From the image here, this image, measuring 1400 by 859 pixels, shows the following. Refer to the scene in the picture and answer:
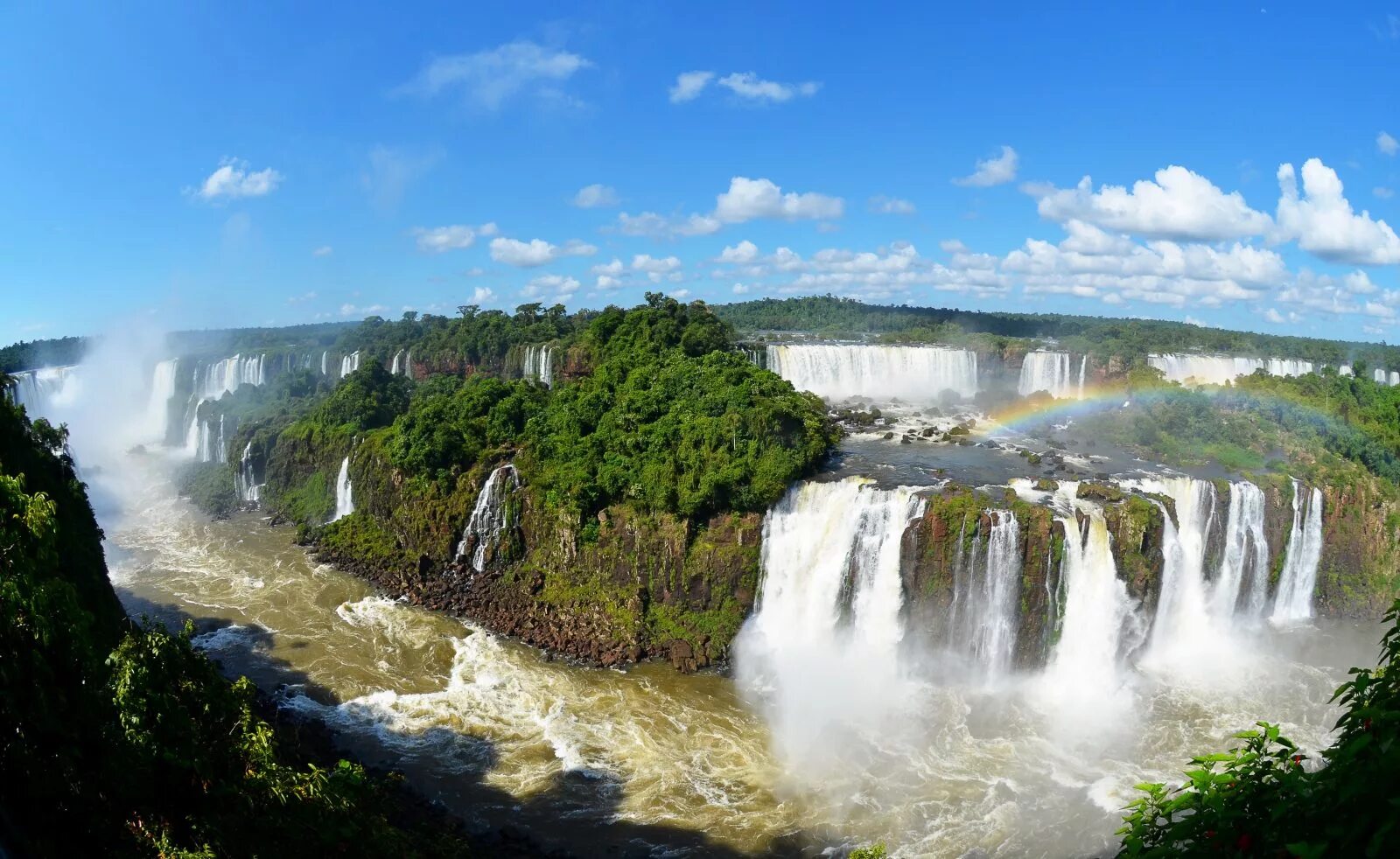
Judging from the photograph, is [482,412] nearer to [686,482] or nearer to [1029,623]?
[686,482]

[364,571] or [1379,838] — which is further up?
[1379,838]

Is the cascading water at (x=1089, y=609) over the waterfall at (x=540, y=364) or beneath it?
beneath

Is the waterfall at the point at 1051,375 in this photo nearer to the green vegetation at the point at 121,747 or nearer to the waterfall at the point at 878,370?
the waterfall at the point at 878,370

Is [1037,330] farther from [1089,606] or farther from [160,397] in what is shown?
[160,397]

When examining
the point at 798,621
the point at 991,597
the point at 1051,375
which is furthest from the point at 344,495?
the point at 1051,375

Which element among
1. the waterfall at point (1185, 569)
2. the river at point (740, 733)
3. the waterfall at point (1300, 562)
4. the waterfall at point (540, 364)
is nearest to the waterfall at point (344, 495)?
the river at point (740, 733)

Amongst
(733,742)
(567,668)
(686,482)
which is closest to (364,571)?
(567,668)
